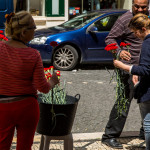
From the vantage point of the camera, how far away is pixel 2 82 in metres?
3.22

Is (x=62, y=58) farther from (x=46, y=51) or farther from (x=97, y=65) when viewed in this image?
(x=97, y=65)

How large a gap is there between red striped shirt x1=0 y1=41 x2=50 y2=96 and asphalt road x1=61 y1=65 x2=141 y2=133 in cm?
186

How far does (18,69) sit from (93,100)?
4.67 metres

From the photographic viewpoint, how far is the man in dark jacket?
4.84 metres

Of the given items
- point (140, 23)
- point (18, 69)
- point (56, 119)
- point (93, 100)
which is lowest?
point (93, 100)

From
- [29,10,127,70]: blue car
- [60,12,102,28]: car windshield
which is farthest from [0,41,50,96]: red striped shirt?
[60,12,102,28]: car windshield

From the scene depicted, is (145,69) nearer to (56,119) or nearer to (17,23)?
(56,119)

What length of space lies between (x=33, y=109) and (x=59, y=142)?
6.22 feet

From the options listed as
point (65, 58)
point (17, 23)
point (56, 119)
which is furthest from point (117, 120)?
point (65, 58)

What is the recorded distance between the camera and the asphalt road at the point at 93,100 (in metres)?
6.21

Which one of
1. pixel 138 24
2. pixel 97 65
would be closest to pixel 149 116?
pixel 138 24

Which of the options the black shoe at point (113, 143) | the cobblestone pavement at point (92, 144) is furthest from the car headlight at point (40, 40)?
the black shoe at point (113, 143)

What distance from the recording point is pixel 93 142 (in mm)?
5199

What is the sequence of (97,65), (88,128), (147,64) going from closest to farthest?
1. (147,64)
2. (88,128)
3. (97,65)
